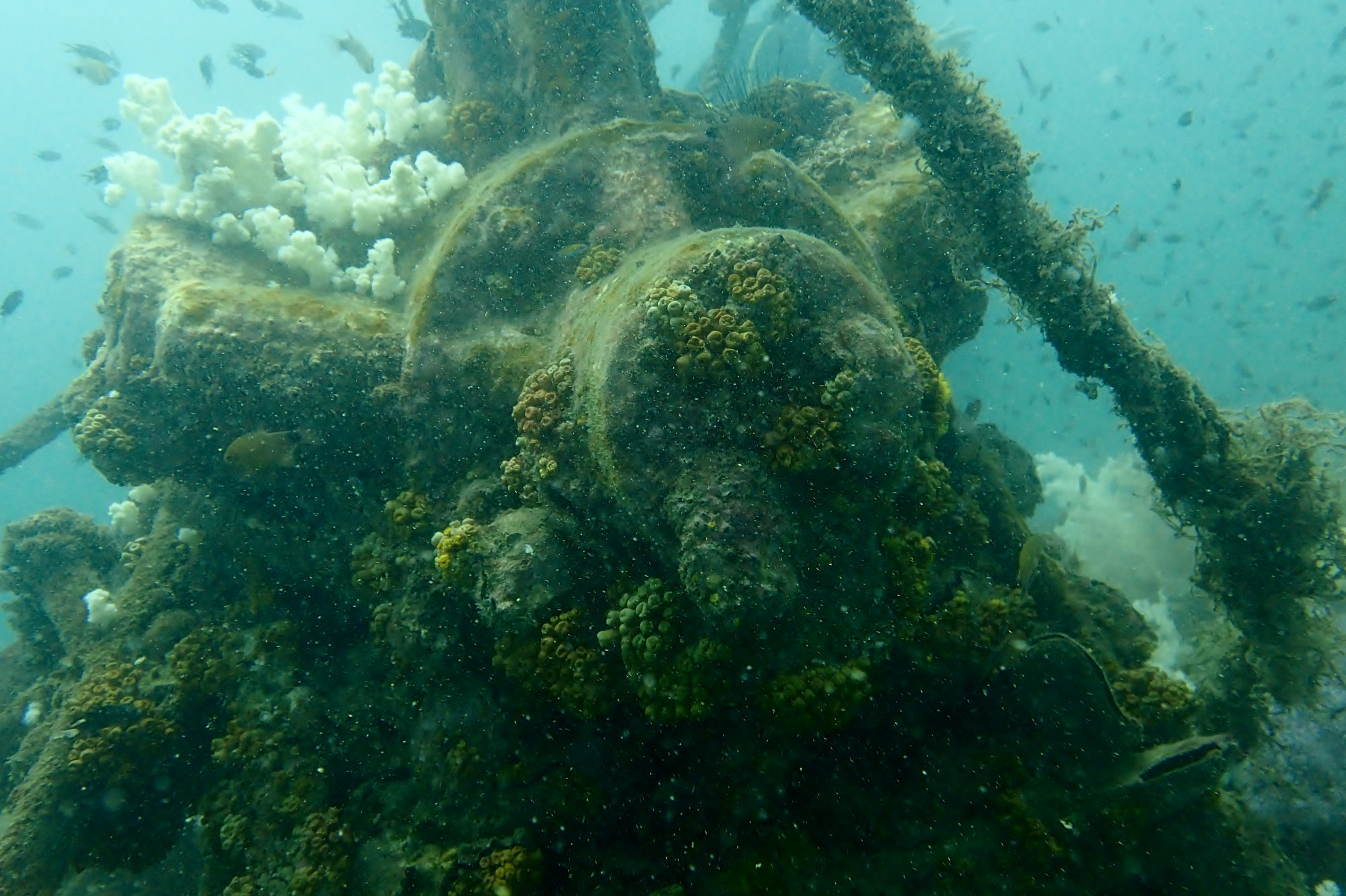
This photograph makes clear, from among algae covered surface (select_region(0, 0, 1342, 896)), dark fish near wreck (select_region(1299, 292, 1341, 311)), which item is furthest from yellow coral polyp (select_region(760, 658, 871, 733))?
dark fish near wreck (select_region(1299, 292, 1341, 311))

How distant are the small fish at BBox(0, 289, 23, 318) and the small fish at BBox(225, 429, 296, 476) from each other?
13.3 metres

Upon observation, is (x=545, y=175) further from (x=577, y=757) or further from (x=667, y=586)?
(x=577, y=757)

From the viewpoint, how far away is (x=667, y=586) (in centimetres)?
443

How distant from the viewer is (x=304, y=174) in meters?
8.23

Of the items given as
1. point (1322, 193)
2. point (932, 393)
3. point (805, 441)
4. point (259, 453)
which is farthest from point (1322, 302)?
point (259, 453)

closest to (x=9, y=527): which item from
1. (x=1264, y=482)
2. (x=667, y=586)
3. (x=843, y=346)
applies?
(x=667, y=586)

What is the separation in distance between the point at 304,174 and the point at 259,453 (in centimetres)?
451

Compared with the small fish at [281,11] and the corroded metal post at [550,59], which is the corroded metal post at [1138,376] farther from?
the small fish at [281,11]

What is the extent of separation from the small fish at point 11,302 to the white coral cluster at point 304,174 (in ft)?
26.9

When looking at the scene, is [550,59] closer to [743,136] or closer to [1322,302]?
[743,136]

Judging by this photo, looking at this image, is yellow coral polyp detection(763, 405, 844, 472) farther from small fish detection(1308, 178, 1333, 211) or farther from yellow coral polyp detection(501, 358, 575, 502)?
small fish detection(1308, 178, 1333, 211)

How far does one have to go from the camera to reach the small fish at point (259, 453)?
5883 mm

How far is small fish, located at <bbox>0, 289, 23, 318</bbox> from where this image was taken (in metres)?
13.8

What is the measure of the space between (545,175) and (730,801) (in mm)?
6094
